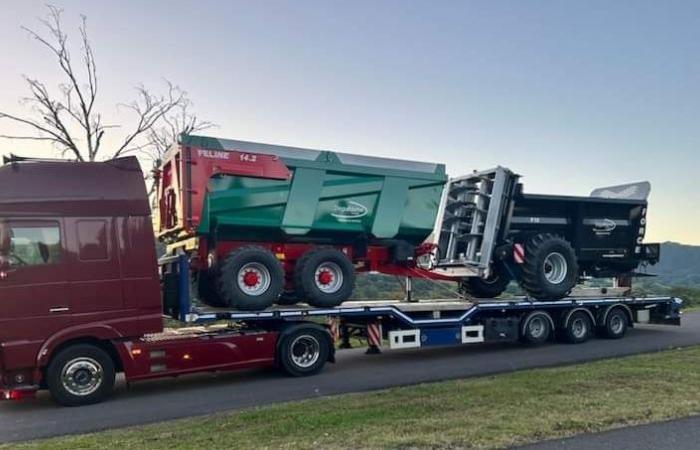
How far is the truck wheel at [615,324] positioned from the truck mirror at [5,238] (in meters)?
11.5

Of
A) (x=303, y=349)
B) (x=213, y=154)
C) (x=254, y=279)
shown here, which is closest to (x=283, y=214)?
(x=254, y=279)

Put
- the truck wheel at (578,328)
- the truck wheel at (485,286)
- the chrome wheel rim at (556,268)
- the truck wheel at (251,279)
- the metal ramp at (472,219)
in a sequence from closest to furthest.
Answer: the truck wheel at (251,279) → the metal ramp at (472,219) → the chrome wheel rim at (556,268) → the truck wheel at (578,328) → the truck wheel at (485,286)

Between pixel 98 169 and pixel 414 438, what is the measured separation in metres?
5.96

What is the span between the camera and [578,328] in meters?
13.7

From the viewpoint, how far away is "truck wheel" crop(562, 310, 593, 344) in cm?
1356

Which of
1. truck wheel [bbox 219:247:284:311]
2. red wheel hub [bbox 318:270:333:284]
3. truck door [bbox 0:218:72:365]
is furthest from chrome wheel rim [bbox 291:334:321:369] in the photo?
truck door [bbox 0:218:72:365]

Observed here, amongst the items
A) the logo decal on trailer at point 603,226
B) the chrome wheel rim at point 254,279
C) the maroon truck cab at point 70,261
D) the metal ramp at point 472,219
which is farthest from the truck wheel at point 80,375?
the logo decal on trailer at point 603,226

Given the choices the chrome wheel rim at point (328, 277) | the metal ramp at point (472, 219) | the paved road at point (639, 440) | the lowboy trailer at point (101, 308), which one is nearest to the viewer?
the paved road at point (639, 440)

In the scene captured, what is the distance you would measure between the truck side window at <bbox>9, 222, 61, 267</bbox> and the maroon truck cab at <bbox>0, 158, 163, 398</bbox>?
0.01m

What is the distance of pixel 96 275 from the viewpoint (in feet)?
29.3

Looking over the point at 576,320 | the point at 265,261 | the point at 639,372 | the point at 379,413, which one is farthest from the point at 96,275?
the point at 576,320

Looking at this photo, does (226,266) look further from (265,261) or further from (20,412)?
(20,412)

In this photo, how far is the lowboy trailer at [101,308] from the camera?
27.9ft

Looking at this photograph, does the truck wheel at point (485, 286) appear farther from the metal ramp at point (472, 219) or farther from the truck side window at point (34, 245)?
the truck side window at point (34, 245)
